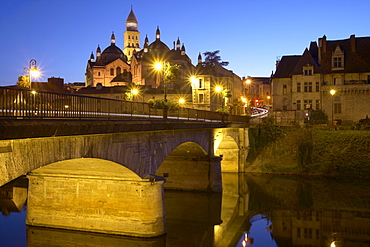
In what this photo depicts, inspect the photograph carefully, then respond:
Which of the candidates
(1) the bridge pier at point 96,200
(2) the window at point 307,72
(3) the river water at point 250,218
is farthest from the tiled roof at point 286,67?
(1) the bridge pier at point 96,200

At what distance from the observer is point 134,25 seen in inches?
5891

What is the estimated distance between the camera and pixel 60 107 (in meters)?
13.7

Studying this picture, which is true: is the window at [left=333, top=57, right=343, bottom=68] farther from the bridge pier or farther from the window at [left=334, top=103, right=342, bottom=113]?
the bridge pier

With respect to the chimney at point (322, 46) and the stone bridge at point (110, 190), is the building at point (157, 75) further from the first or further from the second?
the stone bridge at point (110, 190)

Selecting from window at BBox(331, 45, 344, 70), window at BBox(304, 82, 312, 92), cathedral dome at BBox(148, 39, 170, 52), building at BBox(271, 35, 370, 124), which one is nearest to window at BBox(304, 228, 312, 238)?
building at BBox(271, 35, 370, 124)

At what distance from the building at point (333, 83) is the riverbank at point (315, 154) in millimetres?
10519

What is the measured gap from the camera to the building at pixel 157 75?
74875 mm

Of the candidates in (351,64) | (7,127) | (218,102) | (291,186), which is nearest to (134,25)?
(218,102)

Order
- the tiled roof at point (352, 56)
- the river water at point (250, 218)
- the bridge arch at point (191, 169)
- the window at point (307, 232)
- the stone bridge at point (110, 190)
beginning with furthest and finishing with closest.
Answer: the tiled roof at point (352, 56)
the bridge arch at point (191, 169)
the window at point (307, 232)
the river water at point (250, 218)
the stone bridge at point (110, 190)

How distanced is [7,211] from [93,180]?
11.7 metres

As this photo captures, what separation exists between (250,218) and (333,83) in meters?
38.1

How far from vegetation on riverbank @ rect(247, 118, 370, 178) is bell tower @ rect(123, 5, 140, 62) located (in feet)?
342

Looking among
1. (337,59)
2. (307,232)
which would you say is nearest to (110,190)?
(307,232)

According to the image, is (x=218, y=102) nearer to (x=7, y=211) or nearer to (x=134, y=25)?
(x=7, y=211)
